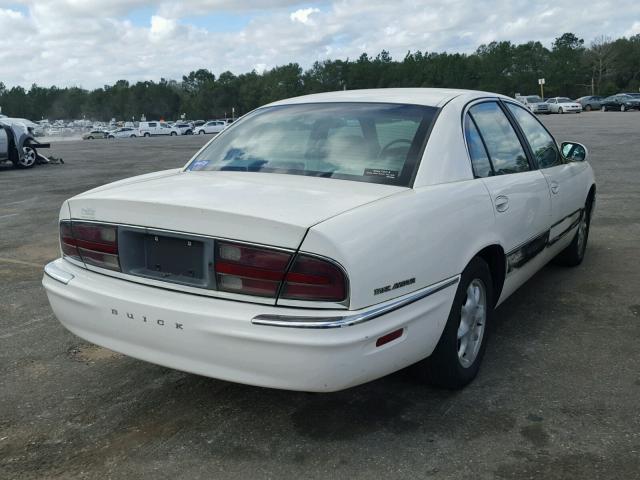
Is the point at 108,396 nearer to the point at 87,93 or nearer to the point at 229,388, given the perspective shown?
the point at 229,388

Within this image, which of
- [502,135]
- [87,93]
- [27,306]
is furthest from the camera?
[87,93]

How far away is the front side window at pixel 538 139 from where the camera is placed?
449cm

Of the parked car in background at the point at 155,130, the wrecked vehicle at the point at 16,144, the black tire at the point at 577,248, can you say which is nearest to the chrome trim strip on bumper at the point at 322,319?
the black tire at the point at 577,248

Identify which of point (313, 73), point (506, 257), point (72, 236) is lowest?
point (506, 257)

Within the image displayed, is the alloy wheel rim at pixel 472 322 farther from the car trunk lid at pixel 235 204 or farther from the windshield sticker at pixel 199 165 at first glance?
the windshield sticker at pixel 199 165

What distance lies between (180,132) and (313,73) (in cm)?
6612

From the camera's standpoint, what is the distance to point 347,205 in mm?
2717

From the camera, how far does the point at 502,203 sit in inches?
141

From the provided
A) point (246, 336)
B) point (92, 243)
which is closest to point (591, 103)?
point (92, 243)

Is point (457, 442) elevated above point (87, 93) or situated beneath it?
situated beneath

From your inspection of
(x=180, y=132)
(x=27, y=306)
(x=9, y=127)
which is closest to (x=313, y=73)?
(x=180, y=132)

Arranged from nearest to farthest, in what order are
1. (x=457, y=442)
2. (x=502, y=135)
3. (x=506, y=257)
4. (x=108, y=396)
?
(x=457, y=442) → (x=108, y=396) → (x=506, y=257) → (x=502, y=135)

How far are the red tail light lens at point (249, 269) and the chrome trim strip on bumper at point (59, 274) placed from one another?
0.92 m

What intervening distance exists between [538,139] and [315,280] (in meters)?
2.86
